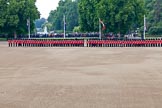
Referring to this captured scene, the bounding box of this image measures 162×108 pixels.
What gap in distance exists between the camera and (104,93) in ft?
43.9

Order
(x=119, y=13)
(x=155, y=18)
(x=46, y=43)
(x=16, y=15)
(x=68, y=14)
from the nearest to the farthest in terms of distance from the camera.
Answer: (x=46, y=43) < (x=119, y=13) < (x=16, y=15) < (x=155, y=18) < (x=68, y=14)

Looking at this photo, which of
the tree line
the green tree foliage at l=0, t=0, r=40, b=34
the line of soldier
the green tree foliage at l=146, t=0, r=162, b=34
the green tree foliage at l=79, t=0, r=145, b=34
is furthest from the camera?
the green tree foliage at l=146, t=0, r=162, b=34

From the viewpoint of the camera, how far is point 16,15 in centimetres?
6219

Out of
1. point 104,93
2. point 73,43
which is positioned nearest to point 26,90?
point 104,93

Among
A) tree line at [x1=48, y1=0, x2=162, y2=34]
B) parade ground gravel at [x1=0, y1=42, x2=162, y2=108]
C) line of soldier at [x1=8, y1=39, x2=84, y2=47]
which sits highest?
tree line at [x1=48, y1=0, x2=162, y2=34]

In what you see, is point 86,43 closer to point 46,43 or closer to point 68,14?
point 46,43

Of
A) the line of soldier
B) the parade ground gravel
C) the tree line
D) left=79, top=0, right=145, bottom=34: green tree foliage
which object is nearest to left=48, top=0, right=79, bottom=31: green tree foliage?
the tree line

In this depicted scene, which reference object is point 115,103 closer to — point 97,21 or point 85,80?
point 85,80

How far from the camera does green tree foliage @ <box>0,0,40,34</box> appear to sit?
6175cm

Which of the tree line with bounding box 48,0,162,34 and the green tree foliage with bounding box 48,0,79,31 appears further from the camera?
the green tree foliage with bounding box 48,0,79,31

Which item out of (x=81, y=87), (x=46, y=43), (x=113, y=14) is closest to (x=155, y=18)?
(x=113, y=14)

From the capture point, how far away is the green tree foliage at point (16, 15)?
A: 2431 inches

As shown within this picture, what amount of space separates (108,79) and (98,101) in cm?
496

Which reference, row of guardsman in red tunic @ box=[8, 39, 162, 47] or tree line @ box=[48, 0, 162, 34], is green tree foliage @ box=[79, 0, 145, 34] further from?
row of guardsman in red tunic @ box=[8, 39, 162, 47]
